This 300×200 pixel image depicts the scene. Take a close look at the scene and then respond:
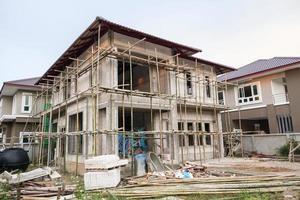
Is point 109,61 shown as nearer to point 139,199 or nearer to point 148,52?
point 148,52

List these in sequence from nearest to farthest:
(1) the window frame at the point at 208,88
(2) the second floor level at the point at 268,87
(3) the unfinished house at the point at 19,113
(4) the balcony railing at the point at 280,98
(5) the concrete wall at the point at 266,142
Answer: (5) the concrete wall at the point at 266,142, (1) the window frame at the point at 208,88, (2) the second floor level at the point at 268,87, (4) the balcony railing at the point at 280,98, (3) the unfinished house at the point at 19,113

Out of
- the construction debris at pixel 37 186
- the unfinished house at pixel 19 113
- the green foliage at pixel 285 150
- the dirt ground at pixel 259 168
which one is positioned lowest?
the dirt ground at pixel 259 168

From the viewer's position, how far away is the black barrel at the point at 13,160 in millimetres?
11530

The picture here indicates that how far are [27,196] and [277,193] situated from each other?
7.12 meters

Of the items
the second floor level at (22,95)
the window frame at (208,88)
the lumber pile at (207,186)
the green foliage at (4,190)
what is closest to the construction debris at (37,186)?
the green foliage at (4,190)

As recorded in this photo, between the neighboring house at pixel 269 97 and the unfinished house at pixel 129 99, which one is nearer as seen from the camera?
the unfinished house at pixel 129 99

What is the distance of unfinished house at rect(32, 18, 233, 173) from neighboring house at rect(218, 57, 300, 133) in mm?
4086

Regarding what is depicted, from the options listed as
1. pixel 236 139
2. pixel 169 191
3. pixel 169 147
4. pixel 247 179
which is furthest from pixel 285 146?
pixel 169 191

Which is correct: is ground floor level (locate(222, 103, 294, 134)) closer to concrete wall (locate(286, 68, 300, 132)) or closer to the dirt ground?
concrete wall (locate(286, 68, 300, 132))

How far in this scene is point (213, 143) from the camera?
17609 mm

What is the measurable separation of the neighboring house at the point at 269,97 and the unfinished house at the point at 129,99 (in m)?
4.09

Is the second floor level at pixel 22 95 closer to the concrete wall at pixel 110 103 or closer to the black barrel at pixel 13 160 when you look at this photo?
the concrete wall at pixel 110 103

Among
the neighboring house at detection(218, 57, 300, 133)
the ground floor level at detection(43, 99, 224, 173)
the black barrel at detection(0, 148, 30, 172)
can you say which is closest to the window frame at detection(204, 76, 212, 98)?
the ground floor level at detection(43, 99, 224, 173)

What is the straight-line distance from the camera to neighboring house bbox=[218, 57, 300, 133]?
746 inches
